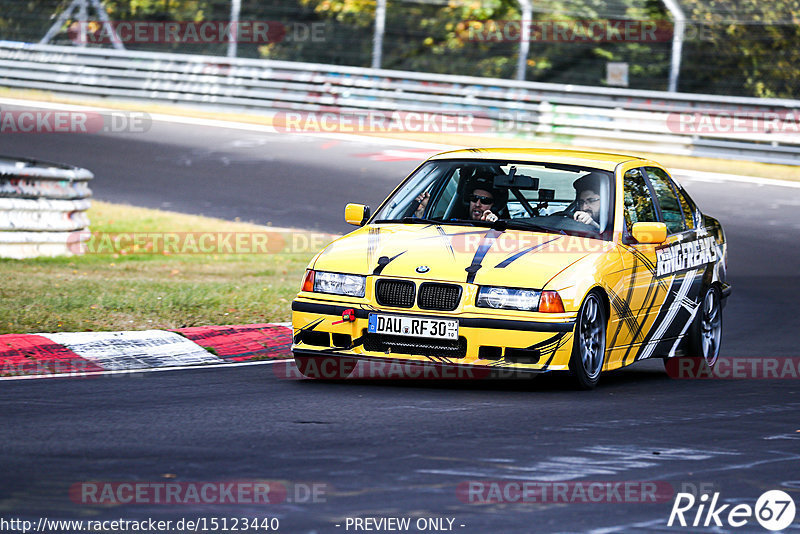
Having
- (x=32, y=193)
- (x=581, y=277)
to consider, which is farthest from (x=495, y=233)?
(x=32, y=193)

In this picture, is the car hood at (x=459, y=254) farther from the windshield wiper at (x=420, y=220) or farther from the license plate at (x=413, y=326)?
the license plate at (x=413, y=326)

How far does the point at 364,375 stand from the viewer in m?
9.22

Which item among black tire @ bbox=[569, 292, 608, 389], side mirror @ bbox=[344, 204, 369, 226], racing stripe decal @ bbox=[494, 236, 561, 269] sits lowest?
black tire @ bbox=[569, 292, 608, 389]

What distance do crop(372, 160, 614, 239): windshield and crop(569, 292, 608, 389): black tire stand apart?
0.67 m

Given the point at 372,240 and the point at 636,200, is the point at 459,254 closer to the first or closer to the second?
the point at 372,240

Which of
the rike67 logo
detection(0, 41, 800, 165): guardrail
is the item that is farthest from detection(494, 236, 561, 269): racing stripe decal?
detection(0, 41, 800, 165): guardrail

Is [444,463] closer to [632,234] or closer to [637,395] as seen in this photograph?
[637,395]

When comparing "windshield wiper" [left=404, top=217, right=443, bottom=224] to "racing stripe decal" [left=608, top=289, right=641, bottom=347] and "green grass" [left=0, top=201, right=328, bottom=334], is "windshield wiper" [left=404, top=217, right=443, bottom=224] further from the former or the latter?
"green grass" [left=0, top=201, right=328, bottom=334]

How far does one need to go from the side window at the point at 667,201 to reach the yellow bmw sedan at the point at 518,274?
0.02 meters

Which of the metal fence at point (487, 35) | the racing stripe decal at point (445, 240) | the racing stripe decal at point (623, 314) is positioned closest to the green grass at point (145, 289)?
the racing stripe decal at point (445, 240)

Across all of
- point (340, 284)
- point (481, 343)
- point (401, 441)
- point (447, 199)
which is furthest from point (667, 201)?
point (401, 441)

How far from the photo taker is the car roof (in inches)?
376

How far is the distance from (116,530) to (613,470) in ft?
7.76

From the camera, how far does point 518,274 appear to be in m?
8.30
